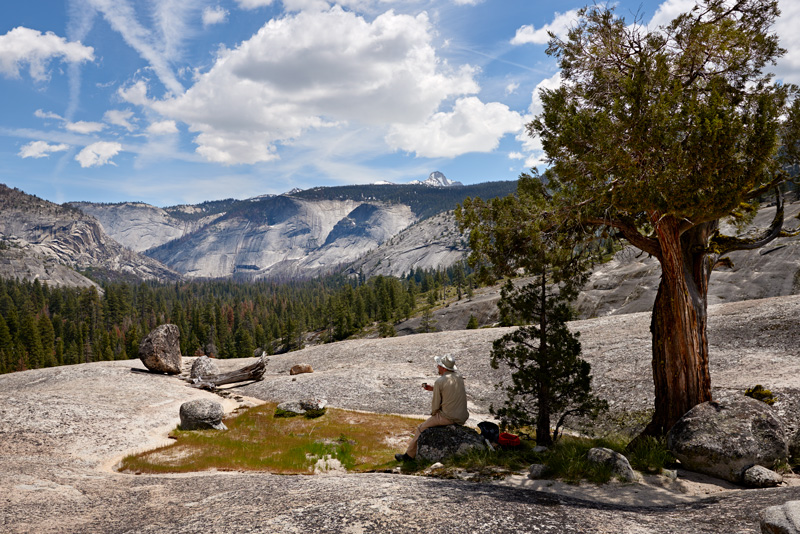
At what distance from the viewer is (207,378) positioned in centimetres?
4088

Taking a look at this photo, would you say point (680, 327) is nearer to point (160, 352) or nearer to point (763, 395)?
point (763, 395)

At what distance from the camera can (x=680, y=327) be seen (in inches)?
544

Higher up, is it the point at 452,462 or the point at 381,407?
the point at 452,462

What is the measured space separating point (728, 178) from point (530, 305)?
7545 mm

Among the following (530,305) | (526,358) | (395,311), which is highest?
(530,305)

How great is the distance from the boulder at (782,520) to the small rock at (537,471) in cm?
584

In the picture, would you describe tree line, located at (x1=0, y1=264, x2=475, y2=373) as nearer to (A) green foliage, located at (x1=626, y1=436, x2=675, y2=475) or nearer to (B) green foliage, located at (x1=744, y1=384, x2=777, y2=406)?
(B) green foliage, located at (x1=744, y1=384, x2=777, y2=406)

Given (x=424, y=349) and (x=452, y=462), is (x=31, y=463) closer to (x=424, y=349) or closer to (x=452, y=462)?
(x=452, y=462)

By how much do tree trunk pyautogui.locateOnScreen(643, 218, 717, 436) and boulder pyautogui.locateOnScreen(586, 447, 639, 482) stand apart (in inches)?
149

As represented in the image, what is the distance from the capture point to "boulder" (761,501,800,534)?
5.30 metres

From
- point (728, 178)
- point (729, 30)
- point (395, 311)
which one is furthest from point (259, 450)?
point (395, 311)

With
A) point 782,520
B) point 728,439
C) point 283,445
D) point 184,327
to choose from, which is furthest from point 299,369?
point 184,327

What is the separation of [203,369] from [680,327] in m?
41.7

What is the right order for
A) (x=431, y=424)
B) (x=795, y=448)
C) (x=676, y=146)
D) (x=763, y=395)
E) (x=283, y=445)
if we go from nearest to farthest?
(x=676, y=146) → (x=795, y=448) → (x=431, y=424) → (x=763, y=395) → (x=283, y=445)
